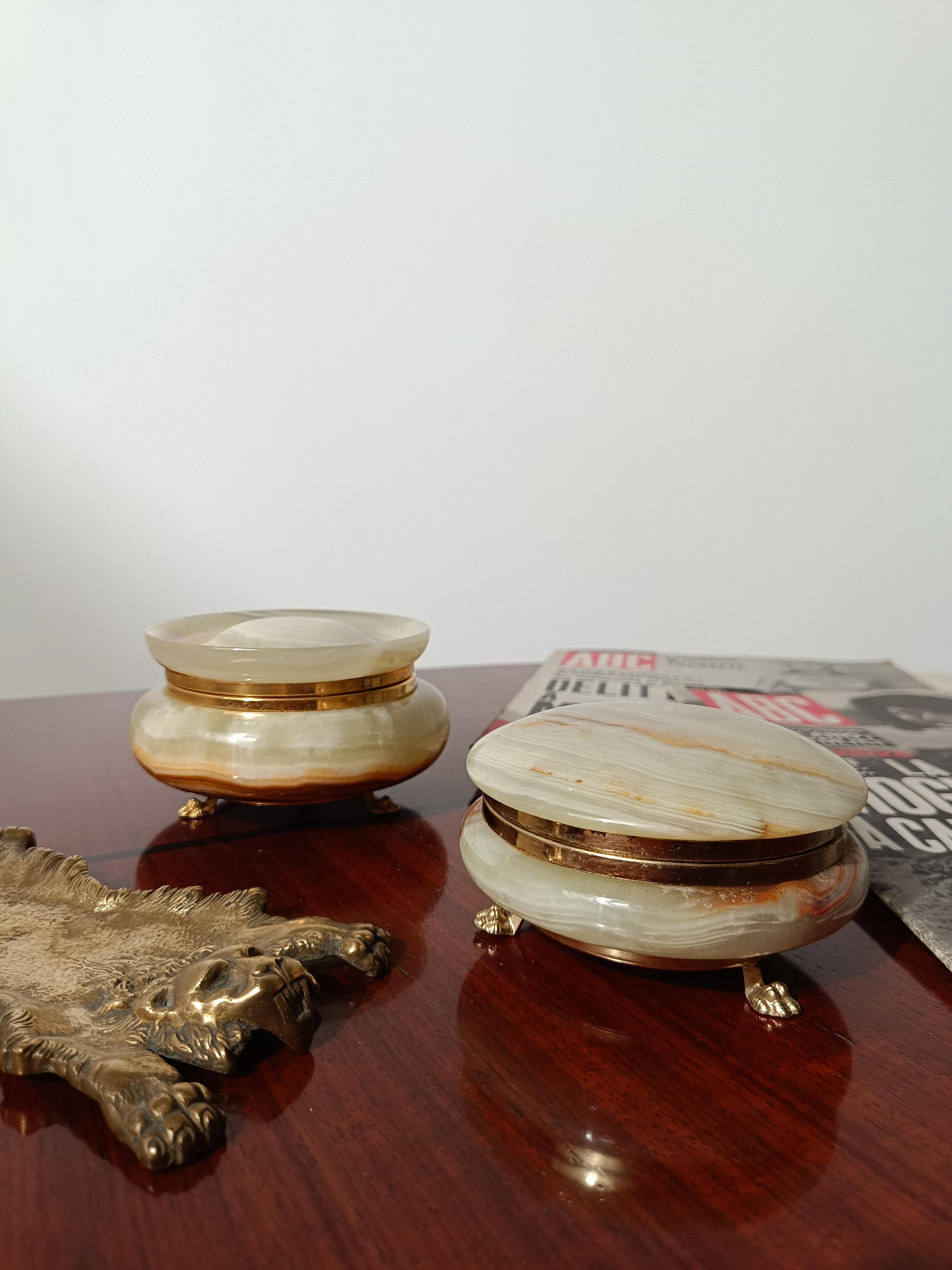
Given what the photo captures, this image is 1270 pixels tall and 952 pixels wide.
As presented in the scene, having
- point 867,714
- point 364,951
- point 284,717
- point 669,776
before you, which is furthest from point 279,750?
point 867,714

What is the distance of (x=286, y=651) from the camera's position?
60 centimetres

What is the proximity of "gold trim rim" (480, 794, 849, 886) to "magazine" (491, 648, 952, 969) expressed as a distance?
0.11m

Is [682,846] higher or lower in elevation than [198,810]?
higher

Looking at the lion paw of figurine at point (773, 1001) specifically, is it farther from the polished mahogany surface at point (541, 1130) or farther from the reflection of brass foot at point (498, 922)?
the reflection of brass foot at point (498, 922)

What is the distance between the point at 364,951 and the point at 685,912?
0.51 feet

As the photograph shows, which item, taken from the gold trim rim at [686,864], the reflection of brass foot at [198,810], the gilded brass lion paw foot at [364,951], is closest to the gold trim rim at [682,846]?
the gold trim rim at [686,864]

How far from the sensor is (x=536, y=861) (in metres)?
0.43

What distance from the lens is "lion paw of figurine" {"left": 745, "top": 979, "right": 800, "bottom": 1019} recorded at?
418 millimetres

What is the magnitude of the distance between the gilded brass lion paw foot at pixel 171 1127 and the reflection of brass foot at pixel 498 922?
0.18 m

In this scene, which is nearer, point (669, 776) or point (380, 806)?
point (669, 776)

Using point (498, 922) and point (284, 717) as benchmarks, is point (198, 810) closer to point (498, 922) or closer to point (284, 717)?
point (284, 717)

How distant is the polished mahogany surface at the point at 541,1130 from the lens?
11.5 inches

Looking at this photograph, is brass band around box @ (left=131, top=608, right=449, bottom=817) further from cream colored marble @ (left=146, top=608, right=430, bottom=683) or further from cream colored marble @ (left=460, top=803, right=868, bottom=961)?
cream colored marble @ (left=460, top=803, right=868, bottom=961)

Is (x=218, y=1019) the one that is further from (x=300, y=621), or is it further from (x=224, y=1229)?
(x=300, y=621)
